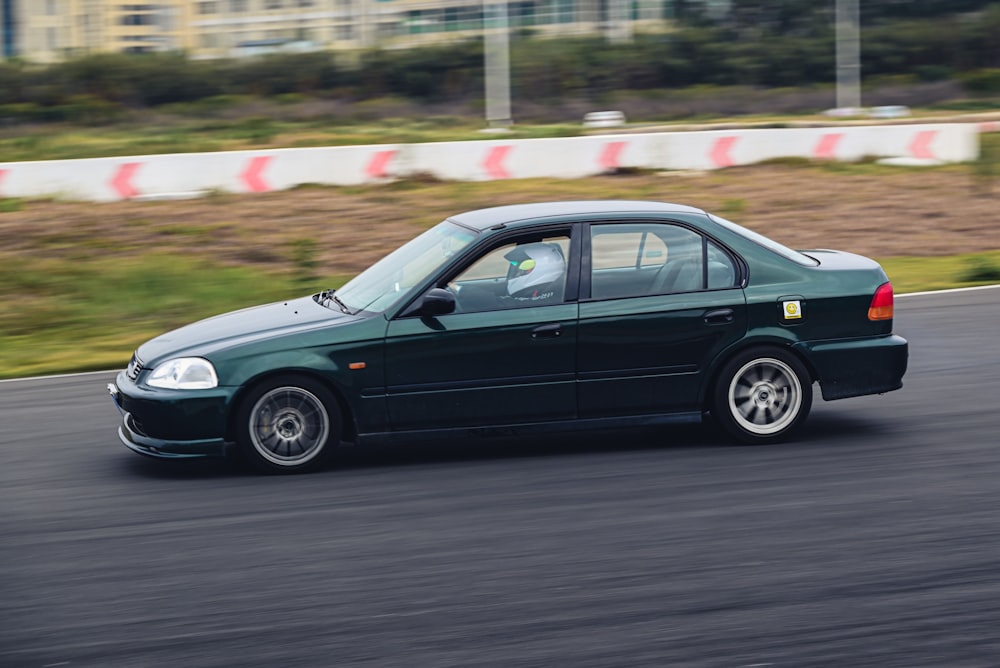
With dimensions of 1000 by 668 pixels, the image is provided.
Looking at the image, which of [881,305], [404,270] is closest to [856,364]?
[881,305]

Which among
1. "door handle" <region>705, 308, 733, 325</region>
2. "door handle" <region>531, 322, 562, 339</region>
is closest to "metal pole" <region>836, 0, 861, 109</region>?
"door handle" <region>705, 308, 733, 325</region>

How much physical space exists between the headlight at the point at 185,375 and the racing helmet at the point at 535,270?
174cm

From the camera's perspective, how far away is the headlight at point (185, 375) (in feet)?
24.2

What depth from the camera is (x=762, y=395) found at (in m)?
7.92

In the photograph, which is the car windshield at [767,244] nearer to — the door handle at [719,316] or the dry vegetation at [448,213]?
the door handle at [719,316]

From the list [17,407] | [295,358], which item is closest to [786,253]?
[295,358]

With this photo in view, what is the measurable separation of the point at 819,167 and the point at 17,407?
662 inches

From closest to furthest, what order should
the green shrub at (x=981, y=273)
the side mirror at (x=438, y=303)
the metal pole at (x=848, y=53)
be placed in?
1. the side mirror at (x=438, y=303)
2. the green shrub at (x=981, y=273)
3. the metal pole at (x=848, y=53)

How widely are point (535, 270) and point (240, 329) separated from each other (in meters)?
1.74

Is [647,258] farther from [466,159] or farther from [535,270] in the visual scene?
[466,159]

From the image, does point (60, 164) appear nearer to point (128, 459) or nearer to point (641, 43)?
point (128, 459)

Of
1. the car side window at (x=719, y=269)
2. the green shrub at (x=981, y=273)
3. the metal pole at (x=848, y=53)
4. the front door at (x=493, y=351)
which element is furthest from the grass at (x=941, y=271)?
A: the metal pole at (x=848, y=53)

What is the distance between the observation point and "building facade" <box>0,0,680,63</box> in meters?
46.6

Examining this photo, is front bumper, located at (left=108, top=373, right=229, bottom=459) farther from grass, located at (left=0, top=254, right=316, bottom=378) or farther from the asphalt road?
grass, located at (left=0, top=254, right=316, bottom=378)
